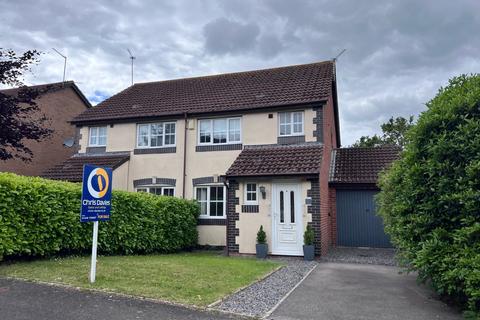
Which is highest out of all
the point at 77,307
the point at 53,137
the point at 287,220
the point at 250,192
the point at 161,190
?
the point at 53,137

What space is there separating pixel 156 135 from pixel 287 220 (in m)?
7.45

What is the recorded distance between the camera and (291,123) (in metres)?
14.6

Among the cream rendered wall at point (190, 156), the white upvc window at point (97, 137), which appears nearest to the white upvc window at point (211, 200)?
the cream rendered wall at point (190, 156)

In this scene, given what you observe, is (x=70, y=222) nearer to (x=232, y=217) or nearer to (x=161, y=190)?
(x=232, y=217)

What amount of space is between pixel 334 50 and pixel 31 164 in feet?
58.1

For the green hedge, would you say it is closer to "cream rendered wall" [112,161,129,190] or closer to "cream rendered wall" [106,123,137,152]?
"cream rendered wall" [112,161,129,190]

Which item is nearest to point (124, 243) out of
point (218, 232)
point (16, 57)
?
point (218, 232)

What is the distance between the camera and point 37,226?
340 inches

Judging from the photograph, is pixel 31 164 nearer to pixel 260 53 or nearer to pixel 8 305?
pixel 260 53

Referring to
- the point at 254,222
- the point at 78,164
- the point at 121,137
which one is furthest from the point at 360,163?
the point at 78,164

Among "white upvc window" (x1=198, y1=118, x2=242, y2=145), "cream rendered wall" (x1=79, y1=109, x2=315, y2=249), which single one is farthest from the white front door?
"white upvc window" (x1=198, y1=118, x2=242, y2=145)

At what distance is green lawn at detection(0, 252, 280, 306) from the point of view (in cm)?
651

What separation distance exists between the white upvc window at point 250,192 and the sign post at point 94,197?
613 centimetres

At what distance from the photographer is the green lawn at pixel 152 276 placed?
21.4 ft
